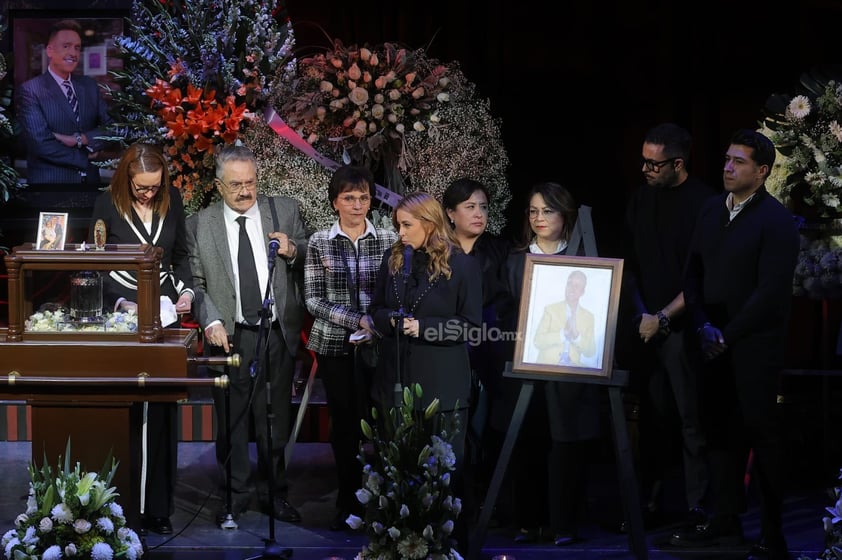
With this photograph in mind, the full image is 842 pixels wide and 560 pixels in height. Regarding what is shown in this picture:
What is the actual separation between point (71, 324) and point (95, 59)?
124 inches

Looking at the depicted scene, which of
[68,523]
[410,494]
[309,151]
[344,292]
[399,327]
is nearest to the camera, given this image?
[68,523]

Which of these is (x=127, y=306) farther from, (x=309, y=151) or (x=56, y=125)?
(x=56, y=125)

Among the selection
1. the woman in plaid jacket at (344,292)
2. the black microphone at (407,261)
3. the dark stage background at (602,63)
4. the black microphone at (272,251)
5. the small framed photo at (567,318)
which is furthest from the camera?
the dark stage background at (602,63)

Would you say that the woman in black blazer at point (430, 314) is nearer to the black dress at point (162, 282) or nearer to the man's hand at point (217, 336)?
the man's hand at point (217, 336)

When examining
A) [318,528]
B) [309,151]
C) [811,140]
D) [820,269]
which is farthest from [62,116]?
[820,269]

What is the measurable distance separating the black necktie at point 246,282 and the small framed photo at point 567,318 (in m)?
1.17

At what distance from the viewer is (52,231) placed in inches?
173

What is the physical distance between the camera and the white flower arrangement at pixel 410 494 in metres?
4.14

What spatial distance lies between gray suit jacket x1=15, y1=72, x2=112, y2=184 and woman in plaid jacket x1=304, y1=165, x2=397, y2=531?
2.66 m

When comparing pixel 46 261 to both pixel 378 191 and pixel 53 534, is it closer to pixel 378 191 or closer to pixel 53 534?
pixel 53 534

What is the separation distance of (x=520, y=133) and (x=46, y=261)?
329 cm

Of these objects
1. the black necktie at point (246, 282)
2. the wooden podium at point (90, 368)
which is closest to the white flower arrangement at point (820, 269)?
the black necktie at point (246, 282)

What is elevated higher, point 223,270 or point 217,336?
point 223,270

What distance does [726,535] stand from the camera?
15.9 ft
